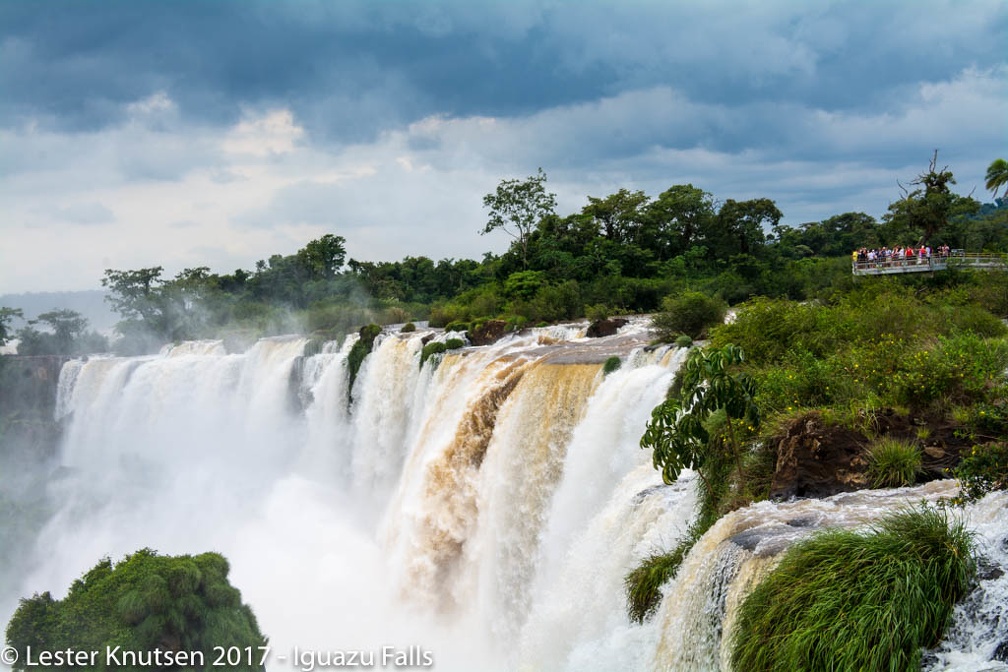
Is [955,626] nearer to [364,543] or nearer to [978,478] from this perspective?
[978,478]

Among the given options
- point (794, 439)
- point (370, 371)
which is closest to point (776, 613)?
point (794, 439)

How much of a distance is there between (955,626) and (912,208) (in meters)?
23.1

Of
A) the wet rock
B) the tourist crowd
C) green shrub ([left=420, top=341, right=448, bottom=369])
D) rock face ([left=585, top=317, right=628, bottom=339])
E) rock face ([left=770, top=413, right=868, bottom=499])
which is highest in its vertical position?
the tourist crowd

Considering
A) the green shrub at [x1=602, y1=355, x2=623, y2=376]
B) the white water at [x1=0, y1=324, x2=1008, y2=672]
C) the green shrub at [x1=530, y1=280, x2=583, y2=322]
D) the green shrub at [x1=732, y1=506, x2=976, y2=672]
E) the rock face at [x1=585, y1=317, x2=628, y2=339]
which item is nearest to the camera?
the green shrub at [x1=732, y1=506, x2=976, y2=672]

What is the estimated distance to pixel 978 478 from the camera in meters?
6.07

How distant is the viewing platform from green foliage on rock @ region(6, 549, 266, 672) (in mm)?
15485

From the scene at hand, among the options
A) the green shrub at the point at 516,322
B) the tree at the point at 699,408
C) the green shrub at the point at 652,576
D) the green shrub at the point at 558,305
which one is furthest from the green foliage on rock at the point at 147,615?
the green shrub at the point at 558,305

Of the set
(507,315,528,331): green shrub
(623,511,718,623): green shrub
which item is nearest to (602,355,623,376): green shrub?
(623,511,718,623): green shrub

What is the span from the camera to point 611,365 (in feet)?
40.2

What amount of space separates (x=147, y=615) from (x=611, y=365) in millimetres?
7488

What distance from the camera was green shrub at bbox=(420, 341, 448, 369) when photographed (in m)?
19.1

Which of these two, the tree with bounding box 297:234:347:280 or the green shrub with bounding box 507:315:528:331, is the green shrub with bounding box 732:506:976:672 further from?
the tree with bounding box 297:234:347:280

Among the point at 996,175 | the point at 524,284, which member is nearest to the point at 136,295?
the point at 524,284

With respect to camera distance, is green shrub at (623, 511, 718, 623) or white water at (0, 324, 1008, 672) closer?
white water at (0, 324, 1008, 672)
